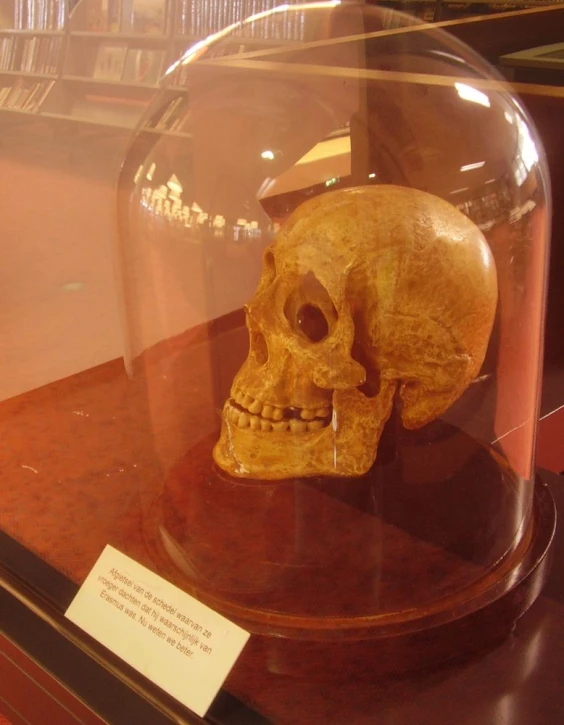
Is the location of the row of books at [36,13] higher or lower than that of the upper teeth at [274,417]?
higher

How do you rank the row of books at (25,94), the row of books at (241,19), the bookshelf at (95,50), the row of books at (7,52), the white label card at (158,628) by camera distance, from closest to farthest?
the white label card at (158,628) < the row of books at (241,19) < the bookshelf at (95,50) < the row of books at (7,52) < the row of books at (25,94)

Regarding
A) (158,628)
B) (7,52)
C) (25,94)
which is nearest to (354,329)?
(158,628)

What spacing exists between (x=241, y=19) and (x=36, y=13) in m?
0.74

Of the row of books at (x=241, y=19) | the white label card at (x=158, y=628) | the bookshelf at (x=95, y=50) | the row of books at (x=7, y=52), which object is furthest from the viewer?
the row of books at (x=7, y=52)

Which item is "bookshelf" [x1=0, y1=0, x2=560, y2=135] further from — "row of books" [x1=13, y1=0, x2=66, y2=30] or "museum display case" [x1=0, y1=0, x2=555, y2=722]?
"museum display case" [x1=0, y1=0, x2=555, y2=722]

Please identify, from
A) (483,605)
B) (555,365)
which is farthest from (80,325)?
(483,605)

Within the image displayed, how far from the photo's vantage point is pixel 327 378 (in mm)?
921

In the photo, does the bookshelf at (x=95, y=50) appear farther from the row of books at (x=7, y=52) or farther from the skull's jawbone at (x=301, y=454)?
the skull's jawbone at (x=301, y=454)

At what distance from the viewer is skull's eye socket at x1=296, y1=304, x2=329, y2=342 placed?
0.99 metres

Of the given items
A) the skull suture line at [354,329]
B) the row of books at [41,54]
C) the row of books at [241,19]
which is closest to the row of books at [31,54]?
the row of books at [41,54]

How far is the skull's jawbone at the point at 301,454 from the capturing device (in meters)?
0.96

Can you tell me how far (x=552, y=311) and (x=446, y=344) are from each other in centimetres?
64

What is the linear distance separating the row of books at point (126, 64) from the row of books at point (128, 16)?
6 cm

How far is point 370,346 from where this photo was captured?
929mm
